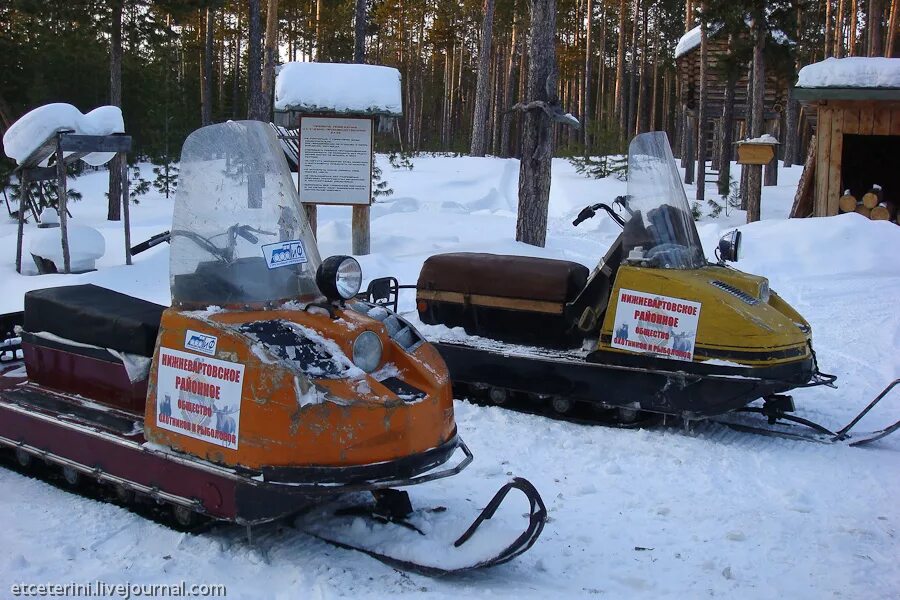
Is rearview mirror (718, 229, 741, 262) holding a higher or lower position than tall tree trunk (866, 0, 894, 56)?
lower

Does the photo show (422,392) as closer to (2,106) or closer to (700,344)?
(700,344)

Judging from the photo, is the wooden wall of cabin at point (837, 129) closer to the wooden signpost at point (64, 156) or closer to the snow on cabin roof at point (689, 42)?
the wooden signpost at point (64, 156)

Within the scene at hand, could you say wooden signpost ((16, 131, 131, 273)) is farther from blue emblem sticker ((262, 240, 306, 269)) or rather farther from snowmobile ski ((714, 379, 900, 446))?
snowmobile ski ((714, 379, 900, 446))

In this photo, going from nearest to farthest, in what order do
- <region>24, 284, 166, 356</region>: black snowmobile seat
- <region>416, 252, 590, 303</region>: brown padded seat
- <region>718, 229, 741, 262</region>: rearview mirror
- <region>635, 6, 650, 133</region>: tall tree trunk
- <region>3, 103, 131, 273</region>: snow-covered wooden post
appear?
<region>24, 284, 166, 356</region>: black snowmobile seat → <region>416, 252, 590, 303</region>: brown padded seat → <region>718, 229, 741, 262</region>: rearview mirror → <region>3, 103, 131, 273</region>: snow-covered wooden post → <region>635, 6, 650, 133</region>: tall tree trunk

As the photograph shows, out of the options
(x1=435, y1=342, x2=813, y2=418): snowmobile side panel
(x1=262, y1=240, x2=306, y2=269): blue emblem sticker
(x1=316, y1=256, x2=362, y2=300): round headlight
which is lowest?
(x1=435, y1=342, x2=813, y2=418): snowmobile side panel

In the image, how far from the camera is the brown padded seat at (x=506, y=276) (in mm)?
6410

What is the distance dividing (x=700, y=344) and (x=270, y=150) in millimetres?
3019

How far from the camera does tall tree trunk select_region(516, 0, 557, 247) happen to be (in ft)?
36.8

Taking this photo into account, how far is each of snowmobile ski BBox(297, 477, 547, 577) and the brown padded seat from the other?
2.50 metres

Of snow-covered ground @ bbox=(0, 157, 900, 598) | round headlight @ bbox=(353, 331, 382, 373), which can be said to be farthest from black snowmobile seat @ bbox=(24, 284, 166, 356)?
round headlight @ bbox=(353, 331, 382, 373)

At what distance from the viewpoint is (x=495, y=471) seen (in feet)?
16.5

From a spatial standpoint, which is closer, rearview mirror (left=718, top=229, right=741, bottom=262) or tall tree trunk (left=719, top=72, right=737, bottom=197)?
rearview mirror (left=718, top=229, right=741, bottom=262)

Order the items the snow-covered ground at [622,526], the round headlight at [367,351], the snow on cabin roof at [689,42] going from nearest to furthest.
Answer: the snow-covered ground at [622,526] → the round headlight at [367,351] → the snow on cabin roof at [689,42]

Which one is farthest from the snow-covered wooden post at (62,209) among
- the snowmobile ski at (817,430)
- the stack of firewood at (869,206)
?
the stack of firewood at (869,206)
